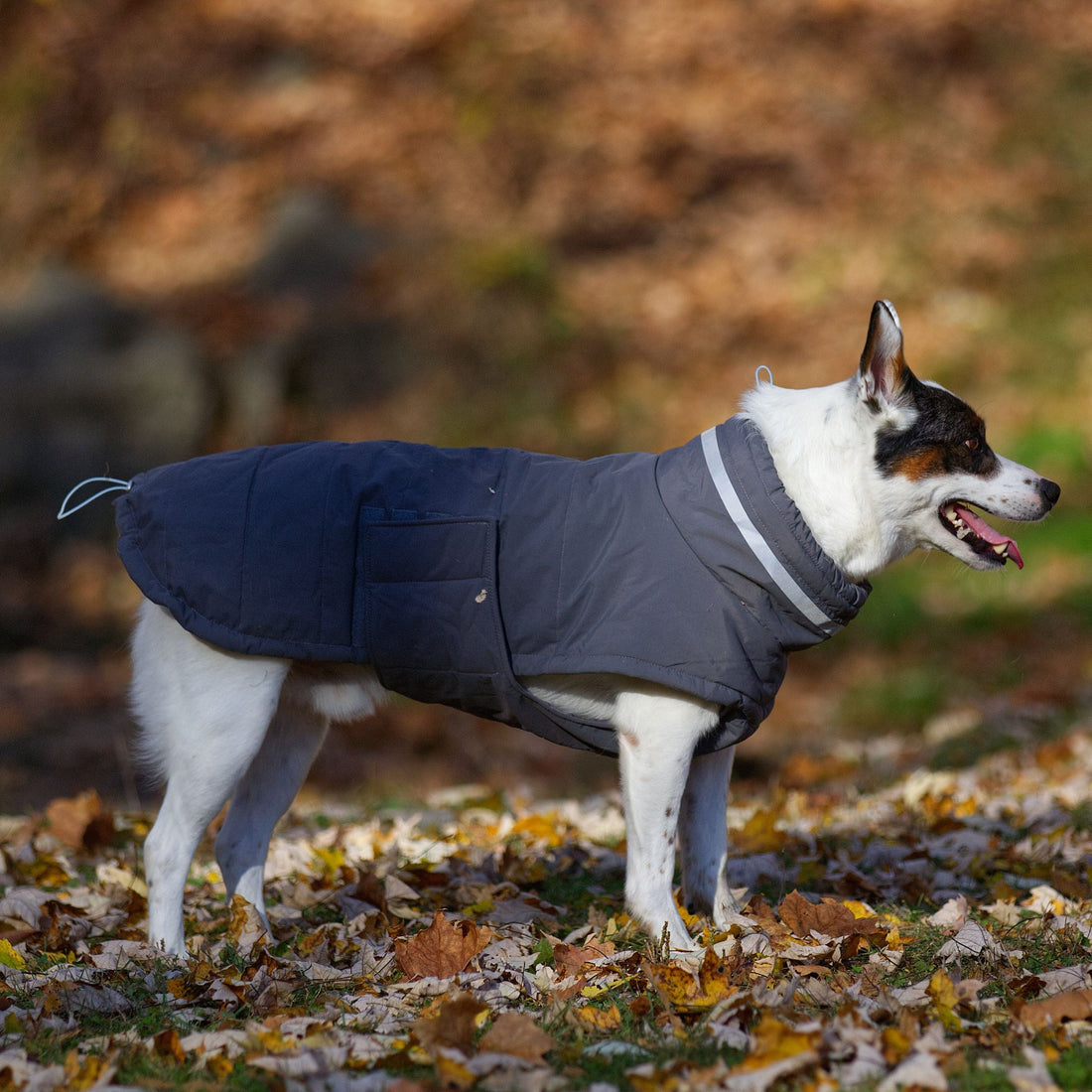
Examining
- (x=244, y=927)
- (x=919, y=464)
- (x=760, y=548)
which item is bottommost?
(x=244, y=927)

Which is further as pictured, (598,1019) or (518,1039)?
(598,1019)

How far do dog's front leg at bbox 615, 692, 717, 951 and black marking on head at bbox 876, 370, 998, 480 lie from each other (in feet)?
3.19

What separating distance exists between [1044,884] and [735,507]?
6.20 feet

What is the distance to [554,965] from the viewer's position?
135 inches

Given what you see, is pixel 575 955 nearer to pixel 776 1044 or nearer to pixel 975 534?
pixel 776 1044

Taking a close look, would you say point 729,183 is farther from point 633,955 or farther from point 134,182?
point 633,955

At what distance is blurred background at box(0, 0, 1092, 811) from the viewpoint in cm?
1072

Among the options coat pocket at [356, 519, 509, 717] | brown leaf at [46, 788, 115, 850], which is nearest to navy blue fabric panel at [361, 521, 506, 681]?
coat pocket at [356, 519, 509, 717]

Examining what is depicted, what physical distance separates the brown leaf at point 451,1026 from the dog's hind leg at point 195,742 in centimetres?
120

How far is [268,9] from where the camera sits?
1448cm

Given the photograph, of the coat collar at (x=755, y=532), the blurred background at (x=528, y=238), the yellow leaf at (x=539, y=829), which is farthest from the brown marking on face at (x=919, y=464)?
the blurred background at (x=528, y=238)

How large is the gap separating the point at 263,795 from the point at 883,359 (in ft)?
8.30

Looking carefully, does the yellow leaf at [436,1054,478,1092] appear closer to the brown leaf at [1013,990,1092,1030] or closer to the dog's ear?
the brown leaf at [1013,990,1092,1030]

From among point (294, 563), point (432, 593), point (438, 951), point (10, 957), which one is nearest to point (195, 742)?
point (294, 563)
